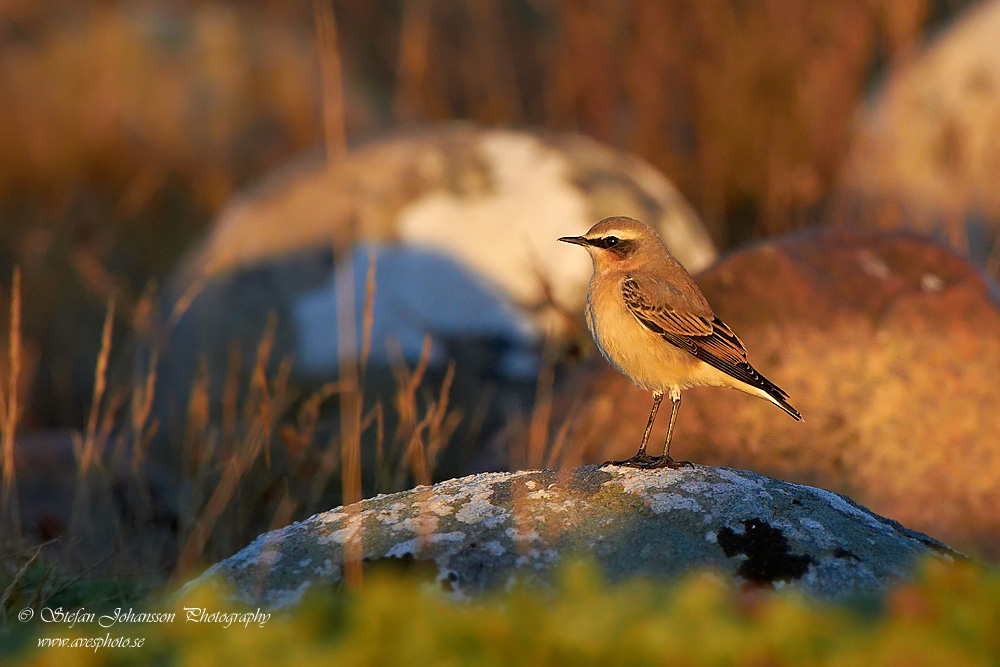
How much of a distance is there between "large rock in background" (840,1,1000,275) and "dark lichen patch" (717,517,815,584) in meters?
5.23

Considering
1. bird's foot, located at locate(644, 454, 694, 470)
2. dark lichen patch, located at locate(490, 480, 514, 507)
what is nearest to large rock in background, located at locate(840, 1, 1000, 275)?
bird's foot, located at locate(644, 454, 694, 470)

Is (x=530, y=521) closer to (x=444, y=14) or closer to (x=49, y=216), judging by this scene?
(x=49, y=216)

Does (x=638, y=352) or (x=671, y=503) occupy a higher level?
(x=638, y=352)

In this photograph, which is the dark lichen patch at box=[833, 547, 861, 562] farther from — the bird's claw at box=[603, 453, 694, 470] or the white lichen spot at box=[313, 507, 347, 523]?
the white lichen spot at box=[313, 507, 347, 523]

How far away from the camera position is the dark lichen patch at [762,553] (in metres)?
2.58

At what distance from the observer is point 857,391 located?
14.2 feet

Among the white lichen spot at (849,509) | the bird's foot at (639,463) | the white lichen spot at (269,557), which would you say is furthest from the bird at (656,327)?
the white lichen spot at (269,557)

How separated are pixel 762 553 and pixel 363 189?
407 centimetres

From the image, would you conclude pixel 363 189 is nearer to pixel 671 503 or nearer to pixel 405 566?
pixel 671 503

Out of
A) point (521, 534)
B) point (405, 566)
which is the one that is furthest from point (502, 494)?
point (405, 566)

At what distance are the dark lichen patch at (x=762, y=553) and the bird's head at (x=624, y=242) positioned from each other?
140 centimetres

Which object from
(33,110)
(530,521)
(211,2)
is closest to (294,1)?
(211,2)

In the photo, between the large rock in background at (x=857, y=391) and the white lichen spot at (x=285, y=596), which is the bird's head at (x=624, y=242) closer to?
the large rock in background at (x=857, y=391)

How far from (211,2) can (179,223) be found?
3623 millimetres
